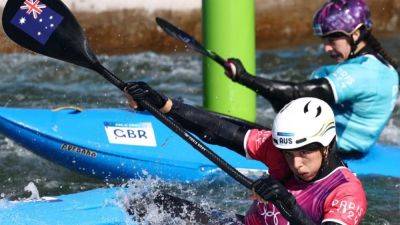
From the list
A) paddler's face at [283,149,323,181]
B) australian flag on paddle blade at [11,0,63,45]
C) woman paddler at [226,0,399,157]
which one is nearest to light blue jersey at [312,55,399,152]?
woman paddler at [226,0,399,157]

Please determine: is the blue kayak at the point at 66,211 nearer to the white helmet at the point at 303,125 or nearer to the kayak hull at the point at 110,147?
the white helmet at the point at 303,125

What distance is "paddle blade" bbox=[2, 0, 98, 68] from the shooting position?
5.05 metres

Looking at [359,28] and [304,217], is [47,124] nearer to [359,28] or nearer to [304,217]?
[359,28]

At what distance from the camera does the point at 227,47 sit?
6.93 meters

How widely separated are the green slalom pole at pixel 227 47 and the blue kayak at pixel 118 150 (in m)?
0.88

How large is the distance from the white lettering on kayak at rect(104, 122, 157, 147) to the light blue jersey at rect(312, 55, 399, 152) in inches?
45.9

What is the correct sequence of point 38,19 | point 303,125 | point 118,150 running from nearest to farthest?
point 303,125 < point 38,19 < point 118,150

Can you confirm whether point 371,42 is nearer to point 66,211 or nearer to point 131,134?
point 131,134

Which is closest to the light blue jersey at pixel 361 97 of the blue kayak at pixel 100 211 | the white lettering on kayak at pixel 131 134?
the white lettering on kayak at pixel 131 134

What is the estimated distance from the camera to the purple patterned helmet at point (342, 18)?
580cm

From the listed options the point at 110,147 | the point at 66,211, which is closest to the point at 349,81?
the point at 110,147

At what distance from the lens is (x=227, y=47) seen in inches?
273

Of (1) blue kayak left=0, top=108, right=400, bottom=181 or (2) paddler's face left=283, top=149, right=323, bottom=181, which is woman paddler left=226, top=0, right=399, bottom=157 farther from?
(2) paddler's face left=283, top=149, right=323, bottom=181

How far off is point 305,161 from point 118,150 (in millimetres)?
Result: 2443
